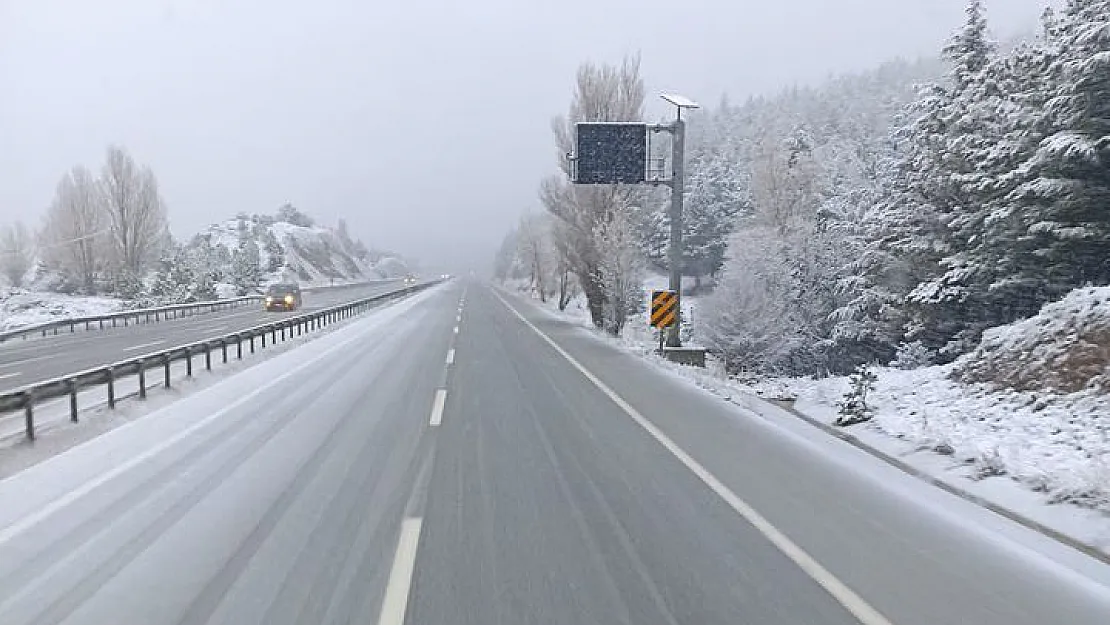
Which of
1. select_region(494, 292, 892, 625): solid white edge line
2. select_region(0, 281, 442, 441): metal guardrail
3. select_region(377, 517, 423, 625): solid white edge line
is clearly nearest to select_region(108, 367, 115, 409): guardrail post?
select_region(0, 281, 442, 441): metal guardrail

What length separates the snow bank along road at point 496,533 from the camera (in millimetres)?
4121

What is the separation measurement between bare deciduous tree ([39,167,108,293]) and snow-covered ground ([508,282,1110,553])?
62992 mm

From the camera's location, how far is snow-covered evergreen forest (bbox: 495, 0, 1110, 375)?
599 inches

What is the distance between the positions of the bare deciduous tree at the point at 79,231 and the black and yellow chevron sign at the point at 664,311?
2129 inches

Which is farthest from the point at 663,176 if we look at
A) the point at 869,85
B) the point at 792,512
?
the point at 869,85

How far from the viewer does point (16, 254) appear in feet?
286

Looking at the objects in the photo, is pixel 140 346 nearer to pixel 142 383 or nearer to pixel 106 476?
pixel 142 383

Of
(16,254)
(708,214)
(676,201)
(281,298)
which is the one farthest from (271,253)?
(676,201)

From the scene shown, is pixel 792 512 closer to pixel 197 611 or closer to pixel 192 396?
pixel 197 611

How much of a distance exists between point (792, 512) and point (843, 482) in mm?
1320

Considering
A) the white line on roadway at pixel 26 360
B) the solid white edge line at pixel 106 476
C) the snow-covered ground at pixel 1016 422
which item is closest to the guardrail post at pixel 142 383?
the solid white edge line at pixel 106 476

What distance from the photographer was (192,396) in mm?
12359

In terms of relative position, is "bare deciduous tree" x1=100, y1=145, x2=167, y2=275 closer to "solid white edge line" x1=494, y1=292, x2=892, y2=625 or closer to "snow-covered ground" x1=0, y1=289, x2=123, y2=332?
"snow-covered ground" x1=0, y1=289, x2=123, y2=332

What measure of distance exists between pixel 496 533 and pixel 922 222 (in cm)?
2421
